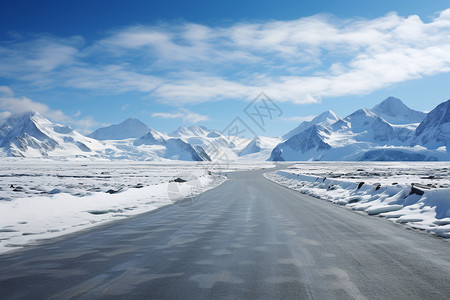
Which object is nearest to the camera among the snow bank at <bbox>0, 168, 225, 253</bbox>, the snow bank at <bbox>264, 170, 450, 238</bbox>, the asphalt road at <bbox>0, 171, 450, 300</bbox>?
the asphalt road at <bbox>0, 171, 450, 300</bbox>

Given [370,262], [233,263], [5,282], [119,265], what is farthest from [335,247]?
[5,282]

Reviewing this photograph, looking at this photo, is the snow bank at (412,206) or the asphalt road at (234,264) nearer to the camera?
the asphalt road at (234,264)

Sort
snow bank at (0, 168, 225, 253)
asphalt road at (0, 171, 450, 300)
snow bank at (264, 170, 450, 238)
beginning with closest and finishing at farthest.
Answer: asphalt road at (0, 171, 450, 300) → snow bank at (0, 168, 225, 253) → snow bank at (264, 170, 450, 238)

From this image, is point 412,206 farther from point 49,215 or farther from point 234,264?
point 49,215

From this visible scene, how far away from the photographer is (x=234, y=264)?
621 cm

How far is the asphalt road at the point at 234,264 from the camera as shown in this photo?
4742 millimetres

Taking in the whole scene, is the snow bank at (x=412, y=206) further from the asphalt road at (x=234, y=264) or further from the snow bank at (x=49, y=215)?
the snow bank at (x=49, y=215)

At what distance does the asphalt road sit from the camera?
15.6 ft

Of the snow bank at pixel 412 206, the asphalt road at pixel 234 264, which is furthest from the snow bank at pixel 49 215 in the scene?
the snow bank at pixel 412 206

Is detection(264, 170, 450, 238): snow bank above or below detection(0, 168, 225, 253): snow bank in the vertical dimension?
below

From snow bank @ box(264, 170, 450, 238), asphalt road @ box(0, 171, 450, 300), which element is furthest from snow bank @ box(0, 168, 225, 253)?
snow bank @ box(264, 170, 450, 238)

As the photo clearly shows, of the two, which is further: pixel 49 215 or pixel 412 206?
pixel 412 206

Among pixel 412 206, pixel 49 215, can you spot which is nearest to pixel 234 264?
pixel 49 215

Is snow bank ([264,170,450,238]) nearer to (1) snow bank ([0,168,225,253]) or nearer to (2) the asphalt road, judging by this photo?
(2) the asphalt road
